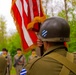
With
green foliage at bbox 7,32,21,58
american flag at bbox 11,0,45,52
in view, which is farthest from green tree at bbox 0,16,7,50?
american flag at bbox 11,0,45,52

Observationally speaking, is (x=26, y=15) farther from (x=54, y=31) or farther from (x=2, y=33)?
(x=2, y=33)

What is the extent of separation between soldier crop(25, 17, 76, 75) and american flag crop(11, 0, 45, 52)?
2935 mm

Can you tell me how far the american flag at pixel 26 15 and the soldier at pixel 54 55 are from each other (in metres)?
2.94

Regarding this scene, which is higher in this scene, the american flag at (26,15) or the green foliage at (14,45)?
the american flag at (26,15)

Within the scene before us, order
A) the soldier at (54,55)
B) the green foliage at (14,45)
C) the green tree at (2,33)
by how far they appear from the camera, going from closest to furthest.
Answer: the soldier at (54,55), the green foliage at (14,45), the green tree at (2,33)

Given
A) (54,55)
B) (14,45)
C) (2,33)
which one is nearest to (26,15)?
(54,55)

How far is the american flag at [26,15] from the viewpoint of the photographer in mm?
6438

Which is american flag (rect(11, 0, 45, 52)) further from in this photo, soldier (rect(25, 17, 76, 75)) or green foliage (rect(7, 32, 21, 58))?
green foliage (rect(7, 32, 21, 58))

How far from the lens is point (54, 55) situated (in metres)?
3.19

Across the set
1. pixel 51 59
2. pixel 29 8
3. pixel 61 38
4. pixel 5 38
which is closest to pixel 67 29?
pixel 61 38

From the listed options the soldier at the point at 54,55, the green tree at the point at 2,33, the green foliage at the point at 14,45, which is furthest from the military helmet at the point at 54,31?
the green tree at the point at 2,33

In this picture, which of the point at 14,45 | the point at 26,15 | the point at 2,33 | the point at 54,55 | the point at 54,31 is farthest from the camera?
the point at 2,33

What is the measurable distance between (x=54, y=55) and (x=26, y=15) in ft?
11.9

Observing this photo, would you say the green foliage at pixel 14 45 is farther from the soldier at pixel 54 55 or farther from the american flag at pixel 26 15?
the soldier at pixel 54 55
